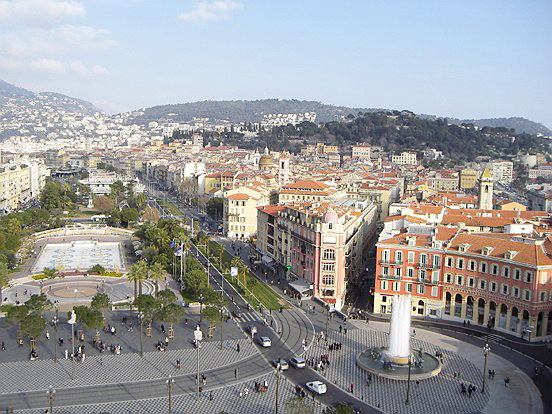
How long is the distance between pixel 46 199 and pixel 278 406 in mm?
95890

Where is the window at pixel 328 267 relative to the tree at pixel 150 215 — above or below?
above

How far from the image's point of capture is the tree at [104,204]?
12544 cm

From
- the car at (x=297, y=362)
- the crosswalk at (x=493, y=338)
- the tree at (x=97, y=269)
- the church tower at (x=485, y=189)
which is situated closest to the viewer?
the car at (x=297, y=362)

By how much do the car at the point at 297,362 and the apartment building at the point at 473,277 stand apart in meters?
17.1

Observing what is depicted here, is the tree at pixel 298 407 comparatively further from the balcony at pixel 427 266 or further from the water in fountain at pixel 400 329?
the balcony at pixel 427 266

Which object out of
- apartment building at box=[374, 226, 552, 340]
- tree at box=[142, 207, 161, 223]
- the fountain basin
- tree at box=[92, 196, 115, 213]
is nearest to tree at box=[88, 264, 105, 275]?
apartment building at box=[374, 226, 552, 340]

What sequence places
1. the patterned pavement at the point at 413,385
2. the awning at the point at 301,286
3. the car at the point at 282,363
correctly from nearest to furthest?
the patterned pavement at the point at 413,385
the car at the point at 282,363
the awning at the point at 301,286

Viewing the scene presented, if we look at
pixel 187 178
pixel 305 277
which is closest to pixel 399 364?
pixel 305 277

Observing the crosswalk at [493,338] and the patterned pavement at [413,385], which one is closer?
the patterned pavement at [413,385]

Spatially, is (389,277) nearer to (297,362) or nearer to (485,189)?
(297,362)

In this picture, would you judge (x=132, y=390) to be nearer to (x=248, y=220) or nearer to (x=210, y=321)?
(x=210, y=321)

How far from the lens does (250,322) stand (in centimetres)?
5844

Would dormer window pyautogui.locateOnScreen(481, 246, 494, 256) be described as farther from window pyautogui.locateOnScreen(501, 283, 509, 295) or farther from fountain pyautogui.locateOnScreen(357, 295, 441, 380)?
fountain pyautogui.locateOnScreen(357, 295, 441, 380)

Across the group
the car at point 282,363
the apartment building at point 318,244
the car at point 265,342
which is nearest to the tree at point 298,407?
the car at point 282,363
